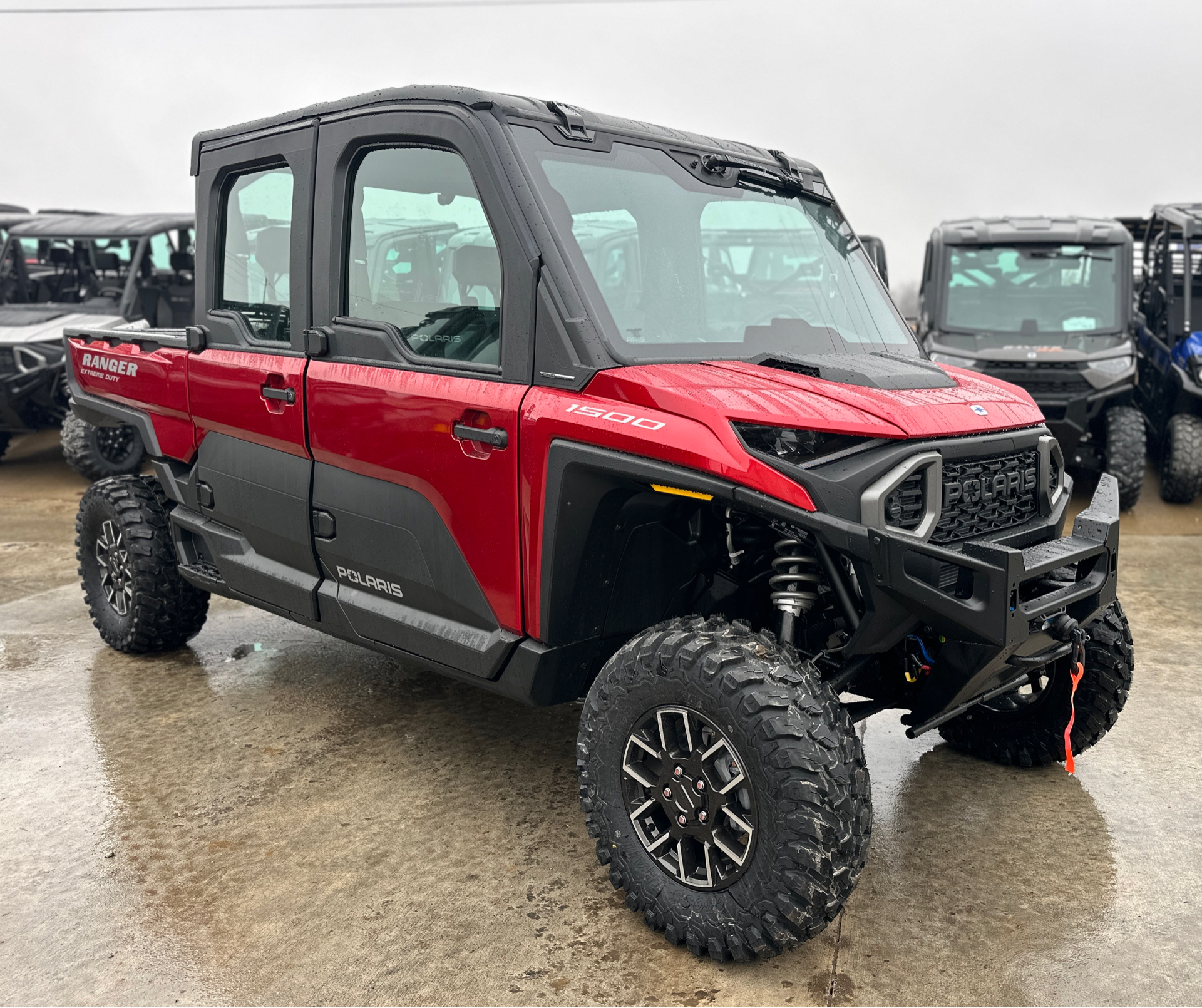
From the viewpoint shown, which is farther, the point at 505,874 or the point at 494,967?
the point at 505,874

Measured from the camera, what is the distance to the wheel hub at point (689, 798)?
8.56 ft

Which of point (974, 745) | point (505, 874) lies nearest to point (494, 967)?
point (505, 874)

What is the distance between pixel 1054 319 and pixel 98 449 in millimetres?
→ 8096

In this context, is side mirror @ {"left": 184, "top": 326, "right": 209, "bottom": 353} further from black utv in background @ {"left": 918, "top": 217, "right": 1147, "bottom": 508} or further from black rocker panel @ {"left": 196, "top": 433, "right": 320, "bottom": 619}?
black utv in background @ {"left": 918, "top": 217, "right": 1147, "bottom": 508}

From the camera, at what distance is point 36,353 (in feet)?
31.2

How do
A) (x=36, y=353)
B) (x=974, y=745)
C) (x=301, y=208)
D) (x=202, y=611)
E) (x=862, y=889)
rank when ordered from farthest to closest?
(x=36, y=353), (x=202, y=611), (x=974, y=745), (x=301, y=208), (x=862, y=889)

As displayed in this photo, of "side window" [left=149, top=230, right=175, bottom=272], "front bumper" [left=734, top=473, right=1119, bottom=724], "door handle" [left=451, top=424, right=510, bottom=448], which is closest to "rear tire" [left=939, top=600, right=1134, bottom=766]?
"front bumper" [left=734, top=473, right=1119, bottom=724]

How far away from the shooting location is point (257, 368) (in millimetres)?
3801

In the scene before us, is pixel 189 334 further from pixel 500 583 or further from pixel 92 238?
pixel 92 238

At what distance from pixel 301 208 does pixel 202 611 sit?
2.12 metres

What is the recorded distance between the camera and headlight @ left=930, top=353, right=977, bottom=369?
894 centimetres

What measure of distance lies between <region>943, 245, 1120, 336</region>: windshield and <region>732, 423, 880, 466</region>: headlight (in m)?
7.34

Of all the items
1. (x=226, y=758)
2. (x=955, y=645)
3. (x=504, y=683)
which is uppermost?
(x=955, y=645)

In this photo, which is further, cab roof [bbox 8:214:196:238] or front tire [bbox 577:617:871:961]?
cab roof [bbox 8:214:196:238]
